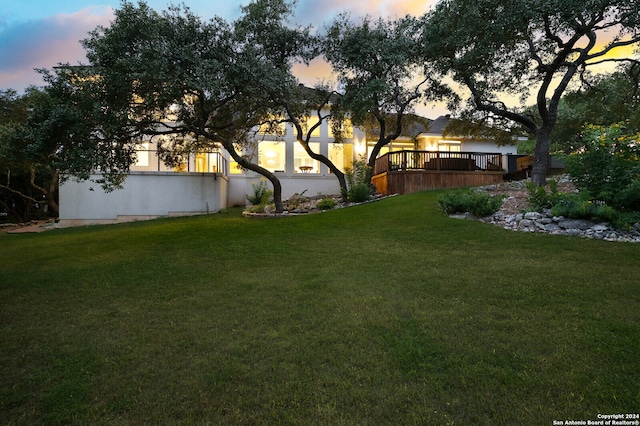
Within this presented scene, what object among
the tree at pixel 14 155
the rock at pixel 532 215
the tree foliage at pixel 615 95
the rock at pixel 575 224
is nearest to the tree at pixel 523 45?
the tree foliage at pixel 615 95

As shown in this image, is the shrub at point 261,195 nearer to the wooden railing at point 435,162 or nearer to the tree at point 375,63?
the tree at point 375,63

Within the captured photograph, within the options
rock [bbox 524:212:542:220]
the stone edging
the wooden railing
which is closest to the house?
the wooden railing

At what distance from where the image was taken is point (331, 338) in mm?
2902

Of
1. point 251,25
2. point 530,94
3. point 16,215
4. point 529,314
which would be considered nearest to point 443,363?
point 529,314

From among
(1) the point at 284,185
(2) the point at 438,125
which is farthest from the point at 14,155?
(2) the point at 438,125

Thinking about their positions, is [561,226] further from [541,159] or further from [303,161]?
[303,161]

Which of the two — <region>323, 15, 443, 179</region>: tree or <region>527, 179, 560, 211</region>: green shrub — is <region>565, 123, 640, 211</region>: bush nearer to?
<region>527, 179, 560, 211</region>: green shrub

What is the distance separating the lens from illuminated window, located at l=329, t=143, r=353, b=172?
818 inches

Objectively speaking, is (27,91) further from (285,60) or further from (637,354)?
(637,354)

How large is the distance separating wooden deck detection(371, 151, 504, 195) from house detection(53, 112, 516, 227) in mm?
159

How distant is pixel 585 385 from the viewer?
2.13m

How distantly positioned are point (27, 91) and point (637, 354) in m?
23.6

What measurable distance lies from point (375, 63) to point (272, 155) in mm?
9088

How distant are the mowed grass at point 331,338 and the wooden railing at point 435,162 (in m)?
9.72
